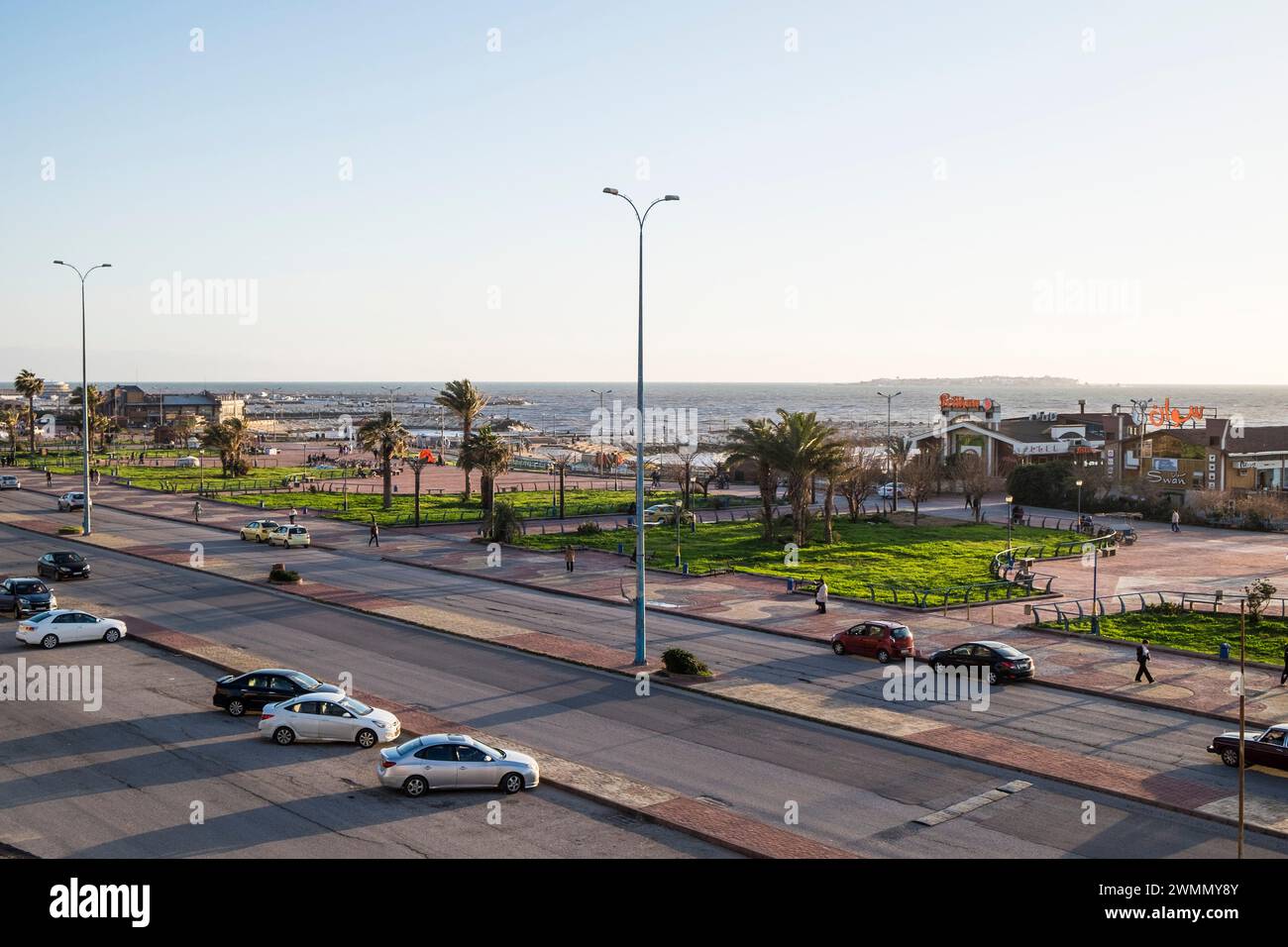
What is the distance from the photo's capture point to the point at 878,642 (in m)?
33.2

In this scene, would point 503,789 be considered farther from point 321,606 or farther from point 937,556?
point 937,556

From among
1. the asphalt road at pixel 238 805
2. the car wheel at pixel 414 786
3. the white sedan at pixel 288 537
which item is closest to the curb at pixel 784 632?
the white sedan at pixel 288 537

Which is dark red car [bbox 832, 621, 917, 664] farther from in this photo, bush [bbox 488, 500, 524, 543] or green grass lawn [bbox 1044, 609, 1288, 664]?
bush [bbox 488, 500, 524, 543]

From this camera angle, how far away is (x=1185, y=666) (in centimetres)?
3222

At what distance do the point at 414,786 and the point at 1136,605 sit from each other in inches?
1240

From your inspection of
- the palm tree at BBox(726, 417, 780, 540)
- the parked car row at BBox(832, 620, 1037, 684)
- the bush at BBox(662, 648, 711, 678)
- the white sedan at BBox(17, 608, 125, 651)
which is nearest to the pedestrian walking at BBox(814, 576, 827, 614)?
the parked car row at BBox(832, 620, 1037, 684)

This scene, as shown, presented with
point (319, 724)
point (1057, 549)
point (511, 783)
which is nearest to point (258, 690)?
point (319, 724)

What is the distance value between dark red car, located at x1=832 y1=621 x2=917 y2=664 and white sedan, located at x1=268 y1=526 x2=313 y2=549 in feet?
105

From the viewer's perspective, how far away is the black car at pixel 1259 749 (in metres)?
22.6

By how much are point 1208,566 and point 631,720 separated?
37982 mm

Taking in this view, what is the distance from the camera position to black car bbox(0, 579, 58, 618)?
37594 mm

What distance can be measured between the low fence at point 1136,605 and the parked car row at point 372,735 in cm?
2356
